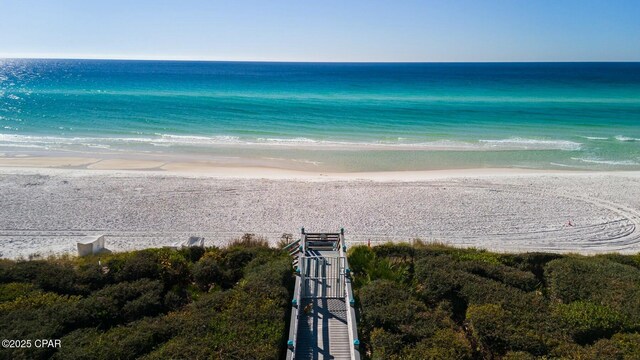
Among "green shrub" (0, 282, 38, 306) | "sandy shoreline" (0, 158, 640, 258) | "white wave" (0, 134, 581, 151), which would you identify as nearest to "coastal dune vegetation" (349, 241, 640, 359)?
"sandy shoreline" (0, 158, 640, 258)

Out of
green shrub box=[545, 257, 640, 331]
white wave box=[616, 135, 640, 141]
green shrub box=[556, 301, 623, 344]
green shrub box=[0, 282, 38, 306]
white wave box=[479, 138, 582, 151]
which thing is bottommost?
green shrub box=[556, 301, 623, 344]

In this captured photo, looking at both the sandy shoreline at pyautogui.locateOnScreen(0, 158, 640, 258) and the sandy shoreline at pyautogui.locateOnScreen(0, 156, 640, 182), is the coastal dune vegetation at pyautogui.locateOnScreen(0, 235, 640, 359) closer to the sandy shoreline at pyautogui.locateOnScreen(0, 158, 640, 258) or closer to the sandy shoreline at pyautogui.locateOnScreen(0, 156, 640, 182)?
the sandy shoreline at pyautogui.locateOnScreen(0, 158, 640, 258)

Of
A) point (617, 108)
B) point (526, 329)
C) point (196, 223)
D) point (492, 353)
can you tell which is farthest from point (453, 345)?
point (617, 108)

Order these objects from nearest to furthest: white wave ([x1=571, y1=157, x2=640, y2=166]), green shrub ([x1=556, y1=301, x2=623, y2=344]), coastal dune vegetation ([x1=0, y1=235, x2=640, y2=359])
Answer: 1. coastal dune vegetation ([x1=0, y1=235, x2=640, y2=359])
2. green shrub ([x1=556, y1=301, x2=623, y2=344])
3. white wave ([x1=571, y1=157, x2=640, y2=166])

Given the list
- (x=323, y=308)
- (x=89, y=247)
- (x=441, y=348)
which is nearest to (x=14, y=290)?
(x=89, y=247)

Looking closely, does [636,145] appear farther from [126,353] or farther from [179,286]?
[126,353]

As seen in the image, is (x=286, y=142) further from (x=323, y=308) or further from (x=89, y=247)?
(x=323, y=308)
